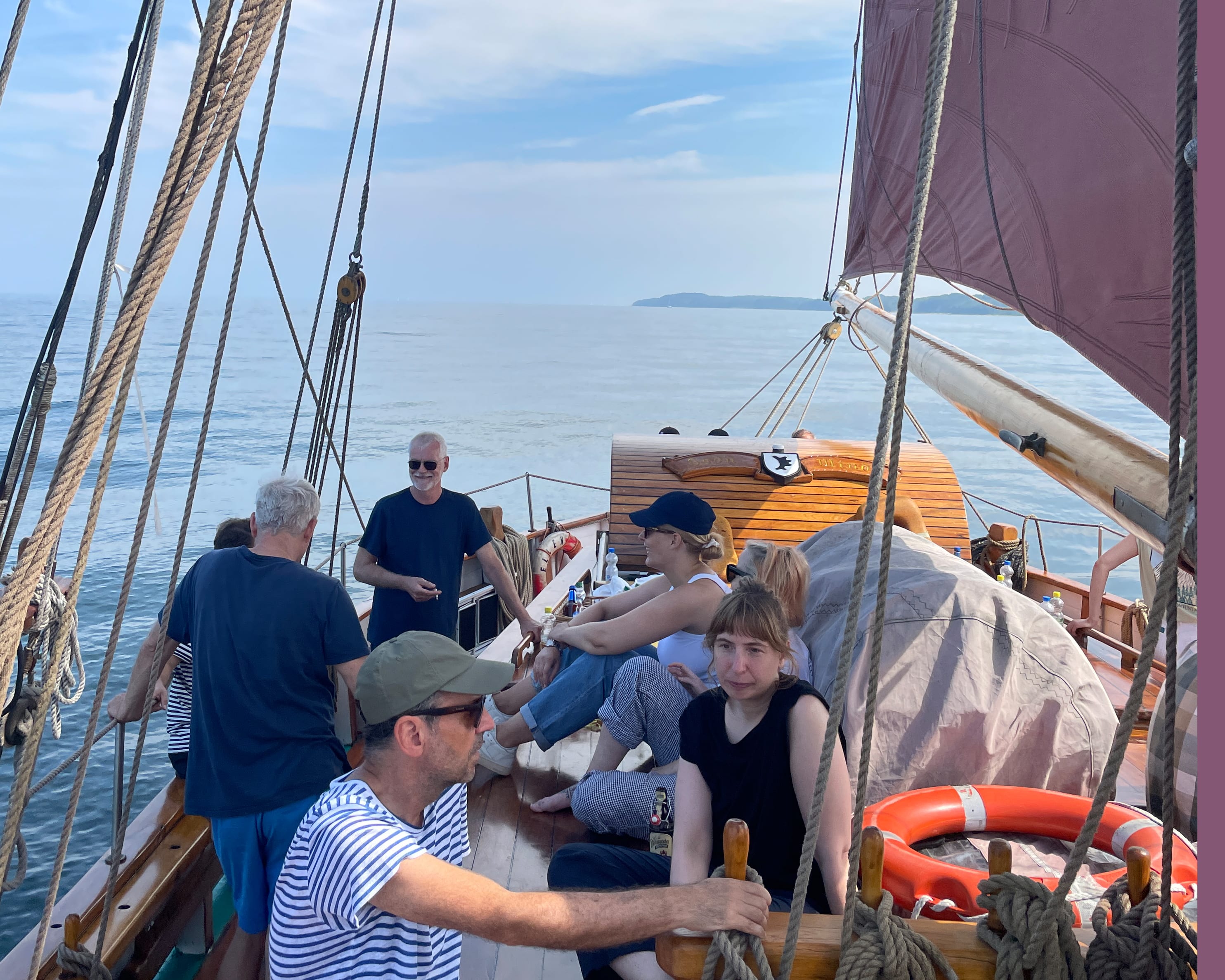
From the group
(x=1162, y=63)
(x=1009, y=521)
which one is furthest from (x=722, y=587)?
(x=1009, y=521)

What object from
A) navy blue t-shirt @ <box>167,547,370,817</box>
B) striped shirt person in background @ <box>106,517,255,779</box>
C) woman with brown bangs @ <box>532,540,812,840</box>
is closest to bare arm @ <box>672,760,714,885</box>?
woman with brown bangs @ <box>532,540,812,840</box>

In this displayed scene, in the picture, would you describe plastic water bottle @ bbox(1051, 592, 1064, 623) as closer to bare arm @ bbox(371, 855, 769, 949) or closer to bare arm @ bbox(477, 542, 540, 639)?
bare arm @ bbox(477, 542, 540, 639)

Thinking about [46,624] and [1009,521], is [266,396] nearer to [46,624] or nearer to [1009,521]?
[1009,521]

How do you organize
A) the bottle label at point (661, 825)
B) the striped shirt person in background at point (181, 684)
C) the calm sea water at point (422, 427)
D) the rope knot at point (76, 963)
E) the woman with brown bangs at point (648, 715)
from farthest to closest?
the calm sea water at point (422, 427), the striped shirt person in background at point (181, 684), the woman with brown bangs at point (648, 715), the bottle label at point (661, 825), the rope knot at point (76, 963)

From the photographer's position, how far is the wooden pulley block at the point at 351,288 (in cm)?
415

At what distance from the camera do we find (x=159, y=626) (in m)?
2.36

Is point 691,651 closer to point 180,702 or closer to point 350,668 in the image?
point 350,668

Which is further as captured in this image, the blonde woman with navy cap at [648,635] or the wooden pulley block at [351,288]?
the wooden pulley block at [351,288]

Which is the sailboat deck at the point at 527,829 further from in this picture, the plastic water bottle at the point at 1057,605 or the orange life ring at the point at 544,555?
the orange life ring at the point at 544,555

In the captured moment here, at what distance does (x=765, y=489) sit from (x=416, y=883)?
5367mm

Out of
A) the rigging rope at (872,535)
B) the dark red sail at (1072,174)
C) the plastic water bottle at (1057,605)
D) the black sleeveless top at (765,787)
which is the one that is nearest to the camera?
the rigging rope at (872,535)

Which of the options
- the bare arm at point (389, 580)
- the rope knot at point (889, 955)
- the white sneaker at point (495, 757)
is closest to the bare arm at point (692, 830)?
the rope knot at point (889, 955)

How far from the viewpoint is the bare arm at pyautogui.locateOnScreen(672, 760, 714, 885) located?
1921 millimetres

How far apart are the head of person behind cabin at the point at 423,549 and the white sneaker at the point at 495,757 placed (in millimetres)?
555
